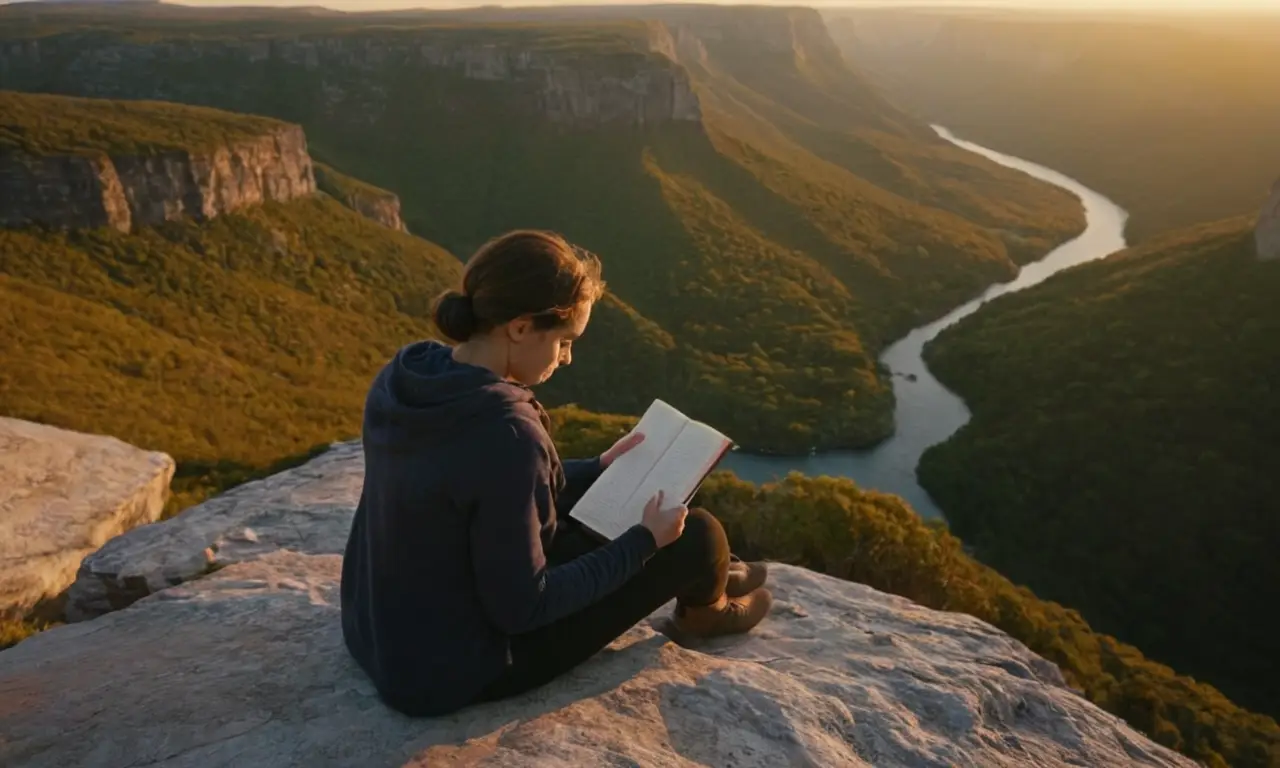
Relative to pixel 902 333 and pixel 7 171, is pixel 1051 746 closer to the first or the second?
pixel 7 171

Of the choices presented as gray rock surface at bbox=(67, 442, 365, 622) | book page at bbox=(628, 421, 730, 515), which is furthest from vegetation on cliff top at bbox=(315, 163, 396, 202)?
book page at bbox=(628, 421, 730, 515)

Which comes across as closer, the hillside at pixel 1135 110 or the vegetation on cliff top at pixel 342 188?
the vegetation on cliff top at pixel 342 188

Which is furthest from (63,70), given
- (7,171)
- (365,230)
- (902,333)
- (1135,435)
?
A: (1135,435)

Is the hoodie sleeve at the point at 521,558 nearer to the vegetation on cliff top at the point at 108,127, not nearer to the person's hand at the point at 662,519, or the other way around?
the person's hand at the point at 662,519

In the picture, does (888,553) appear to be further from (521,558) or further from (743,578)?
(521,558)

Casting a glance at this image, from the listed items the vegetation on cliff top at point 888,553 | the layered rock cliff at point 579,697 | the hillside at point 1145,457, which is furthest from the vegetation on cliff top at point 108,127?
the hillside at point 1145,457

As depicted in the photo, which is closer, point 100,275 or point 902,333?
point 100,275

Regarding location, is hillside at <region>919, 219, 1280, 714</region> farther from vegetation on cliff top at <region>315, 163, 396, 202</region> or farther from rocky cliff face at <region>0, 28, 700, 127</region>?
rocky cliff face at <region>0, 28, 700, 127</region>
